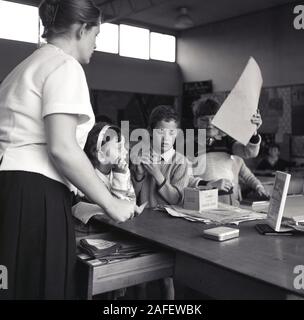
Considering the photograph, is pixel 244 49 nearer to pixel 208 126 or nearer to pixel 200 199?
pixel 208 126

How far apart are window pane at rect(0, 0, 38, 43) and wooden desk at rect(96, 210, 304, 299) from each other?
21.6 ft

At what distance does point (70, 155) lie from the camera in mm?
992

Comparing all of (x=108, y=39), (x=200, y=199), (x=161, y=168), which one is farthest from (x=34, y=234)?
(x=108, y=39)

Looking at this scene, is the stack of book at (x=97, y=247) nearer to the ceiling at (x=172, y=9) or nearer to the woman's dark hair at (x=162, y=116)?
the woman's dark hair at (x=162, y=116)

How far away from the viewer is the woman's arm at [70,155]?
99 cm

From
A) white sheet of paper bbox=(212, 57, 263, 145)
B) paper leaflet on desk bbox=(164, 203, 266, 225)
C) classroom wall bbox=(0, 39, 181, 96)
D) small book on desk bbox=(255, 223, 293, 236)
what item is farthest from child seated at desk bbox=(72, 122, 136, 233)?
classroom wall bbox=(0, 39, 181, 96)

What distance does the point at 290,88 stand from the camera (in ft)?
23.6

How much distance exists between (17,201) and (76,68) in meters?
0.35

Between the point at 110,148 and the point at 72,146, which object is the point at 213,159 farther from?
the point at 72,146

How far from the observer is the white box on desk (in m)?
1.81

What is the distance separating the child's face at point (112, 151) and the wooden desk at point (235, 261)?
510 millimetres

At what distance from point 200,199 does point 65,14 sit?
1011mm

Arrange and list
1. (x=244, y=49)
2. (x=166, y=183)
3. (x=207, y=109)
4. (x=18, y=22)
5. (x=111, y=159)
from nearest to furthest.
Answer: (x=111, y=159), (x=166, y=183), (x=207, y=109), (x=18, y=22), (x=244, y=49)
